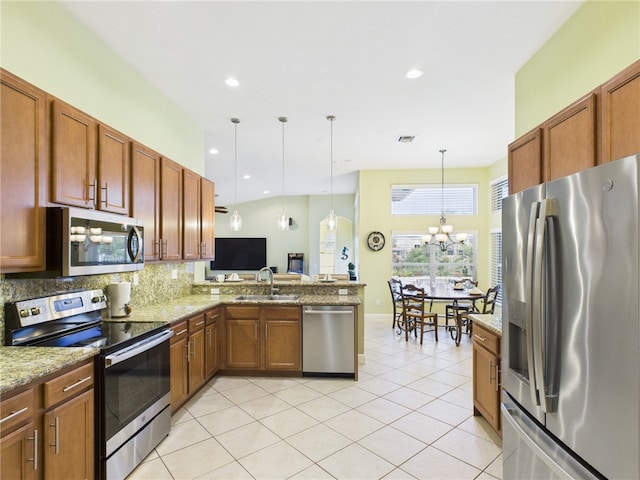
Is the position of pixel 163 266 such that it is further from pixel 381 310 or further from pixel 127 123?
pixel 381 310

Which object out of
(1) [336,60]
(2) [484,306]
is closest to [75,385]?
(1) [336,60]

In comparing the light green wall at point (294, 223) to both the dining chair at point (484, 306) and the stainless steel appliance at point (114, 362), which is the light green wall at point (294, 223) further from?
the stainless steel appliance at point (114, 362)

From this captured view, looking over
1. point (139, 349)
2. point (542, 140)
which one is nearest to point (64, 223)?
point (139, 349)

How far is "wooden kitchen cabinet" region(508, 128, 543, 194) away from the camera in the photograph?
2283 millimetres

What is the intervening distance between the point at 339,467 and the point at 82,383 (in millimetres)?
1717

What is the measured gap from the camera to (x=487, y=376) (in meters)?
2.71

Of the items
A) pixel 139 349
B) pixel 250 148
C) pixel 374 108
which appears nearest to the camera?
pixel 139 349

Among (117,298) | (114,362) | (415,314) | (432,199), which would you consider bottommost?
(415,314)

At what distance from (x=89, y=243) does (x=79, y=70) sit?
1371mm

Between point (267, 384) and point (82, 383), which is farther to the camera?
point (267, 384)

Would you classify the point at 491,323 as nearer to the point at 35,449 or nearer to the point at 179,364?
the point at 179,364

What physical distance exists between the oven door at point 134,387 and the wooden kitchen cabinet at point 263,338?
4.13 feet

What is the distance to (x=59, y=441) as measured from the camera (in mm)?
1669

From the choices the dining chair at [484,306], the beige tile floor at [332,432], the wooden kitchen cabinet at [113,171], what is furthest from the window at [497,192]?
the wooden kitchen cabinet at [113,171]
